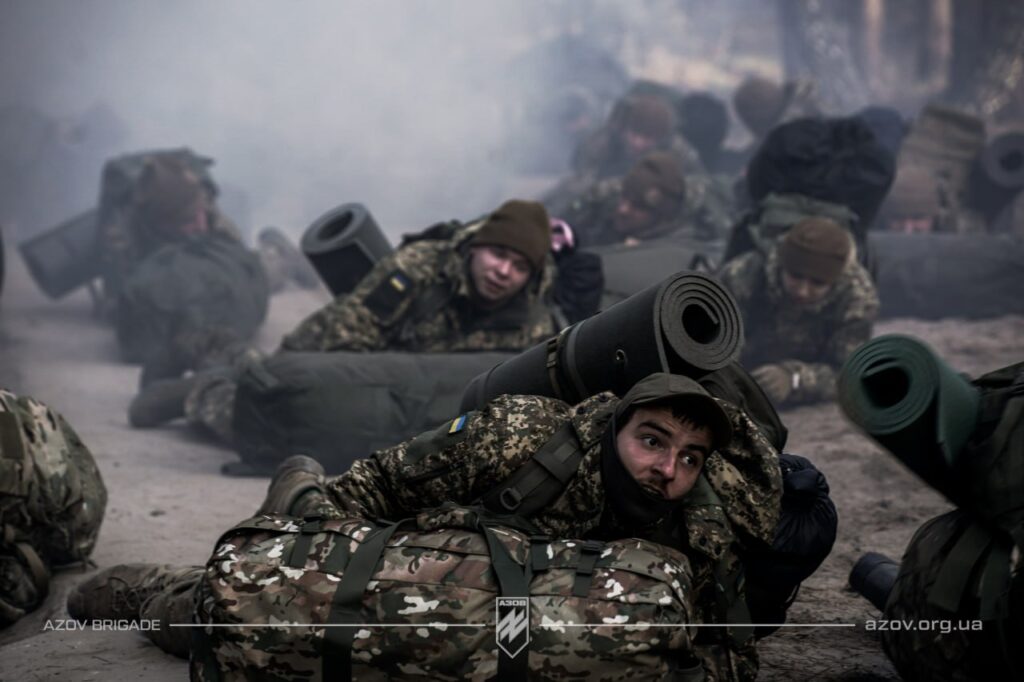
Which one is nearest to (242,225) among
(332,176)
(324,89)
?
(332,176)

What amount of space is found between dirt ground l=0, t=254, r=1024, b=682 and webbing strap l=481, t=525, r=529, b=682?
0.98m

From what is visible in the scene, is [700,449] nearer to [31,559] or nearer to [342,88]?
[31,559]

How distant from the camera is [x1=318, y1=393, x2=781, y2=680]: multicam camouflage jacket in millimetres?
3137

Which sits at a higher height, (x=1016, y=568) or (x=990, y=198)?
(x=1016, y=568)

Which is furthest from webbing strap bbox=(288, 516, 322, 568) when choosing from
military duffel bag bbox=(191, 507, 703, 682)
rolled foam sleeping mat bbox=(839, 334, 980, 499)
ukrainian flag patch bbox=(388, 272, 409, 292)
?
ukrainian flag patch bbox=(388, 272, 409, 292)

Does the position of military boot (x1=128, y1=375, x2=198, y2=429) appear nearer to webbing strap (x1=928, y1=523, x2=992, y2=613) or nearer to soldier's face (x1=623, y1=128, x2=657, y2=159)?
webbing strap (x1=928, y1=523, x2=992, y2=613)

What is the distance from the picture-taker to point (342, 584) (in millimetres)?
2828

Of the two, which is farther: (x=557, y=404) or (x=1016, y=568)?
(x=557, y=404)

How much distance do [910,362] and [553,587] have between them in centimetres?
108

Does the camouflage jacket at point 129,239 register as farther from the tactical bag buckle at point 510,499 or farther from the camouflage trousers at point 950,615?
the camouflage trousers at point 950,615

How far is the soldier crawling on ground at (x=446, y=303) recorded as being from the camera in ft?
19.1

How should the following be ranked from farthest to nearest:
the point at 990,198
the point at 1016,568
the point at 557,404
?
the point at 990,198
the point at 557,404
the point at 1016,568

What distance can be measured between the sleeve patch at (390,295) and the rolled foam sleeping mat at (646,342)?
7.20ft

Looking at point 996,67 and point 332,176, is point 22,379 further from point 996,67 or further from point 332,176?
point 996,67
